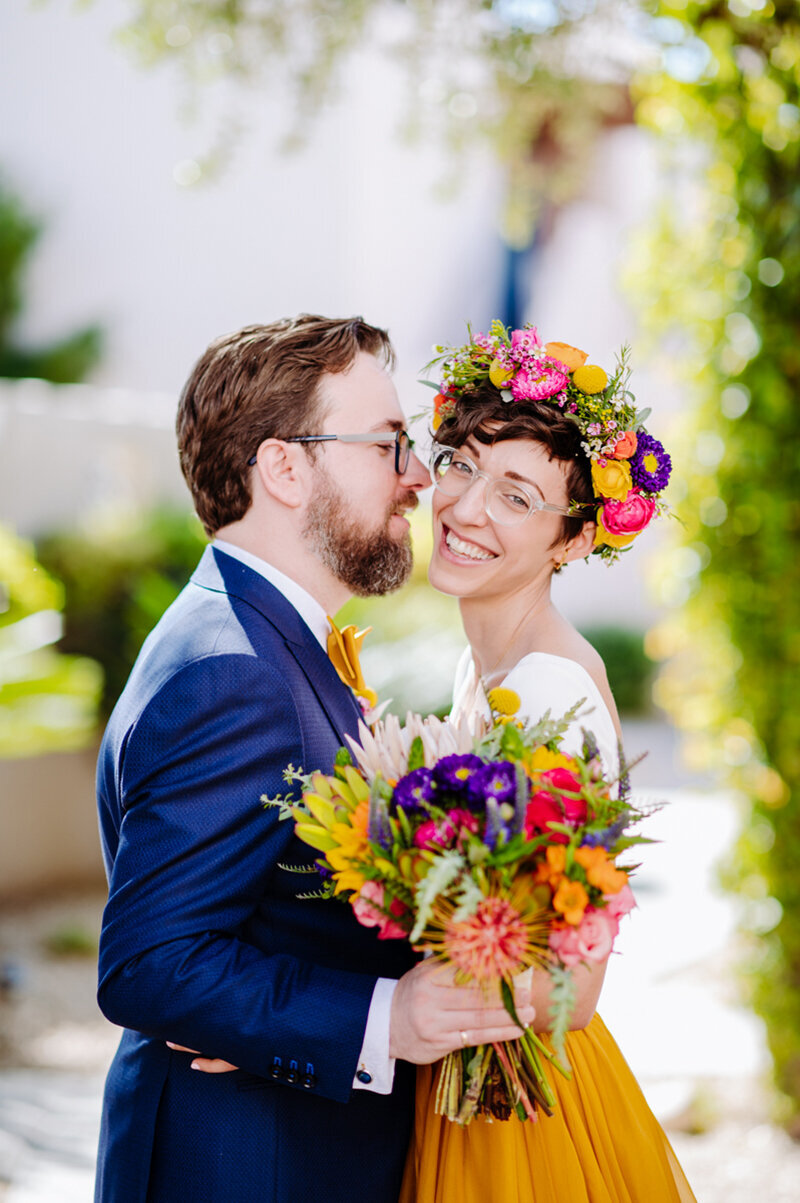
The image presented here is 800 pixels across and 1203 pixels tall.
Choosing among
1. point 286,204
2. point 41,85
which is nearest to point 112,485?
point 286,204

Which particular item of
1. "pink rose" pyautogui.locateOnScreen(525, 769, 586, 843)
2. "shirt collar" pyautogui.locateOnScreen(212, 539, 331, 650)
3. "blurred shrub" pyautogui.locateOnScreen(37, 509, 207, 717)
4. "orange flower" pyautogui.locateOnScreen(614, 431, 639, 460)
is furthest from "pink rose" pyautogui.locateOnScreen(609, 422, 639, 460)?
"blurred shrub" pyautogui.locateOnScreen(37, 509, 207, 717)

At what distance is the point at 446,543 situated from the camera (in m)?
2.74

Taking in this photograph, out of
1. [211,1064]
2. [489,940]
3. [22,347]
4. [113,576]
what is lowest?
[211,1064]

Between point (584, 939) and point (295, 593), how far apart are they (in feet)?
3.57

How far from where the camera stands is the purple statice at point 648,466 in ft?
8.40

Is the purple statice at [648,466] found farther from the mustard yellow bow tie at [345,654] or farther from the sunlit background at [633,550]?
the mustard yellow bow tie at [345,654]

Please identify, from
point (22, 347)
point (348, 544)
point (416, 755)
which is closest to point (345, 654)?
point (348, 544)

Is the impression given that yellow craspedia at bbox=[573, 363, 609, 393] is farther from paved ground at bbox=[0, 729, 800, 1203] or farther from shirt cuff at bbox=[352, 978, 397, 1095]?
paved ground at bbox=[0, 729, 800, 1203]

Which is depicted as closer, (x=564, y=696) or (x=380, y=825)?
(x=380, y=825)

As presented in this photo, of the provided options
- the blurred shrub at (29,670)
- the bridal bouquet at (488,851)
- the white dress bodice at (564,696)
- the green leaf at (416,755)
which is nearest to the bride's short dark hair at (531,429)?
the white dress bodice at (564,696)

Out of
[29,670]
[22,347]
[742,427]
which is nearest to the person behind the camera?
[742,427]

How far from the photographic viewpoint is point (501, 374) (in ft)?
8.38

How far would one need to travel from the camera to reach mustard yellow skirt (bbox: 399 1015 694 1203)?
216 cm

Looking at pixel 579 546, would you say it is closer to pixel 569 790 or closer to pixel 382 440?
pixel 382 440
